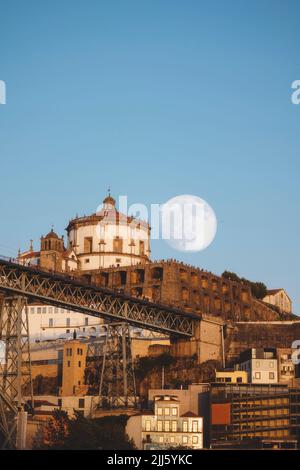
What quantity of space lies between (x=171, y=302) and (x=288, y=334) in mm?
14084

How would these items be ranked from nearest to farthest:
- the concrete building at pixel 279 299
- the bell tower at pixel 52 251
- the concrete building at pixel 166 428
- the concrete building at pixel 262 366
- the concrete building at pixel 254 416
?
the concrete building at pixel 166 428, the concrete building at pixel 254 416, the concrete building at pixel 262 366, the bell tower at pixel 52 251, the concrete building at pixel 279 299

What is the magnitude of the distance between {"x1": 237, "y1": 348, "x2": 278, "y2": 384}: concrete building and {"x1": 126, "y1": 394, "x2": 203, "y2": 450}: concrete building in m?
9.47

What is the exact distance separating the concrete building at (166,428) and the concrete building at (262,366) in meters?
9.47

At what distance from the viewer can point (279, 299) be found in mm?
137875

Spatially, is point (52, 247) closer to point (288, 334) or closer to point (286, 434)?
point (288, 334)

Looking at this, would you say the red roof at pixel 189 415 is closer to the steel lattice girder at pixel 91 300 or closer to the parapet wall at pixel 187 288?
the steel lattice girder at pixel 91 300

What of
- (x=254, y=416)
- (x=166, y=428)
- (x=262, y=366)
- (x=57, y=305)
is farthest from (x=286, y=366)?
(x=57, y=305)

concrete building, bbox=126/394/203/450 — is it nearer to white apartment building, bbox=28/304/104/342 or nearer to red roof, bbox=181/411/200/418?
red roof, bbox=181/411/200/418

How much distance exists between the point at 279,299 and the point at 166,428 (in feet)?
174

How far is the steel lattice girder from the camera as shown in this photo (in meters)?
87.8

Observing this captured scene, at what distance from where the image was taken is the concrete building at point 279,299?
137 metres

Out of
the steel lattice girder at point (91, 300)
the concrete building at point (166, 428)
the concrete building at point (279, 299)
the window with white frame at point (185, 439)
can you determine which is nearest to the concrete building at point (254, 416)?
the concrete building at point (166, 428)

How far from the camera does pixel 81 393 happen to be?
10106cm
